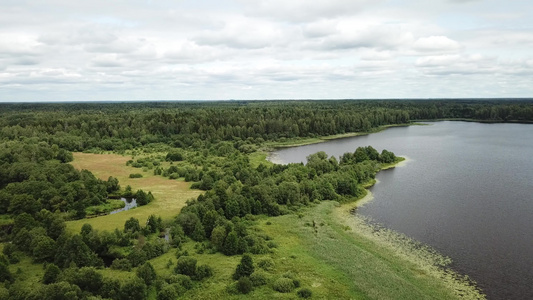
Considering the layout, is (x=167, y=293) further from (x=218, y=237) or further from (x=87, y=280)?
(x=218, y=237)

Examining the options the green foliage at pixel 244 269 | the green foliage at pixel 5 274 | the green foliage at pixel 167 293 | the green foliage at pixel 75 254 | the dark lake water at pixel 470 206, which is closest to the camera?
the green foliage at pixel 167 293

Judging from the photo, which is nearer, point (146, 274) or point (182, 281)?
point (146, 274)

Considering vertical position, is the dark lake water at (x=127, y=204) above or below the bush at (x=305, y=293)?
below

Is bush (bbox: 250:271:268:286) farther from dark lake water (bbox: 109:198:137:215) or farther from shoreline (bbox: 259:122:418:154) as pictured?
shoreline (bbox: 259:122:418:154)

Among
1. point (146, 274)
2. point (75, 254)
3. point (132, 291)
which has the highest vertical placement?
point (75, 254)

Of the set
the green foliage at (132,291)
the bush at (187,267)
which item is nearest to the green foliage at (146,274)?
the green foliage at (132,291)

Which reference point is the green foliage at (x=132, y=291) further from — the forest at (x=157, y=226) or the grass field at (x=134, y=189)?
the grass field at (x=134, y=189)

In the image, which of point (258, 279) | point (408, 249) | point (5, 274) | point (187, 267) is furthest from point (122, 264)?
point (408, 249)
